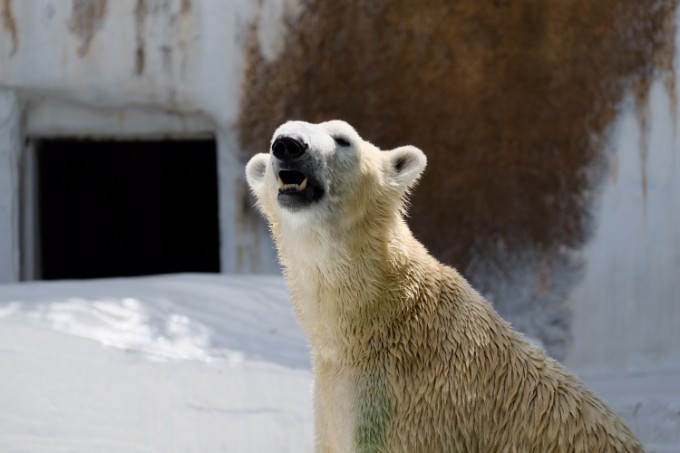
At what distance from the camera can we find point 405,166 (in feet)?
7.38

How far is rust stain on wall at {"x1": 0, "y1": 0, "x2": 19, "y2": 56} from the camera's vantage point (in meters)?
4.68

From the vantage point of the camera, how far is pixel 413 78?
4645 millimetres

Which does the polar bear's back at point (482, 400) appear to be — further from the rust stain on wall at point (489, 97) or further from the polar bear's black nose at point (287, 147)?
the rust stain on wall at point (489, 97)

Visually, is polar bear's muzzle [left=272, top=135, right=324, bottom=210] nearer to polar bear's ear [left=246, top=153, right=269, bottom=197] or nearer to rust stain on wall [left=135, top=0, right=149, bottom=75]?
polar bear's ear [left=246, top=153, right=269, bottom=197]

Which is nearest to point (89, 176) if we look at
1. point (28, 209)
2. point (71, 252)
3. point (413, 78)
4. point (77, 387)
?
point (71, 252)

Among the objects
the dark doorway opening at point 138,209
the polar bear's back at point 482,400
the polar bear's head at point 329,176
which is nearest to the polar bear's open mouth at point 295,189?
the polar bear's head at point 329,176

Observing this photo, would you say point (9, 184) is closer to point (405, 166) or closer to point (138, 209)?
point (405, 166)

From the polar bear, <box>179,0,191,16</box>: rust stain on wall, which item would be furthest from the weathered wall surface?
the polar bear

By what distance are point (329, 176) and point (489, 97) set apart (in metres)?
2.67

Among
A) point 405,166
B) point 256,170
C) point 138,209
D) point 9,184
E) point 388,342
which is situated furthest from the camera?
point 138,209

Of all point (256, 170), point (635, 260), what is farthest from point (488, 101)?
point (256, 170)

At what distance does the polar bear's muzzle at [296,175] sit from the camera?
2008 mm

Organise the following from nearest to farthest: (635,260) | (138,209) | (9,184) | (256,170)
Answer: (256,170), (635,260), (9,184), (138,209)

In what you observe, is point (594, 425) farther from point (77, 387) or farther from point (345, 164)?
point (77, 387)
